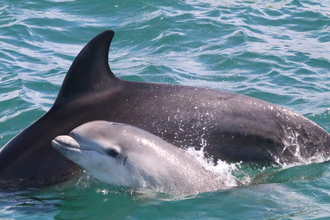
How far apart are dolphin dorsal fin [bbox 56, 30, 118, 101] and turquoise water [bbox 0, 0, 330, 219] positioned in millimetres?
1230

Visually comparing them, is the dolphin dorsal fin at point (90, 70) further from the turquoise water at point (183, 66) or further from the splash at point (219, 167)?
the splash at point (219, 167)

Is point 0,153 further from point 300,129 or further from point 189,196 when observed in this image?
point 300,129

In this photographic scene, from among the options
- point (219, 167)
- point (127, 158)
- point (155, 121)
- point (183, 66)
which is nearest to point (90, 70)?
point (155, 121)

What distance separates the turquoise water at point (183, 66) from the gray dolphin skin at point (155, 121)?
0.87 feet

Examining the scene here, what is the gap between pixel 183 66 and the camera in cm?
1368

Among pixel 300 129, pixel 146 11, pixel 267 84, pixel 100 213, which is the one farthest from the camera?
pixel 146 11

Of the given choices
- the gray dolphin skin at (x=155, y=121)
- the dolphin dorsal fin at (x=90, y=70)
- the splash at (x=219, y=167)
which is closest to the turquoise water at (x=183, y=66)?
the splash at (x=219, y=167)

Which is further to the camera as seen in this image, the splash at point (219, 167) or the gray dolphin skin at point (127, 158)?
the splash at point (219, 167)

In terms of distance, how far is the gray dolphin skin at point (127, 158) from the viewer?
711 cm

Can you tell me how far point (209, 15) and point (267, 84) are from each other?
5473 millimetres

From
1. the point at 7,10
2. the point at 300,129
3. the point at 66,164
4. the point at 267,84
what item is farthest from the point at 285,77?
the point at 7,10

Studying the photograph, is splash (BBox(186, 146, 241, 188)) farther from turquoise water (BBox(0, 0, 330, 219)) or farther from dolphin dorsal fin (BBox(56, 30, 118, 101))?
dolphin dorsal fin (BBox(56, 30, 118, 101))

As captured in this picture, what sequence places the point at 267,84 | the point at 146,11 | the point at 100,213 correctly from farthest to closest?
the point at 146,11
the point at 267,84
the point at 100,213

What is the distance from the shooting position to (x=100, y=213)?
7105mm
